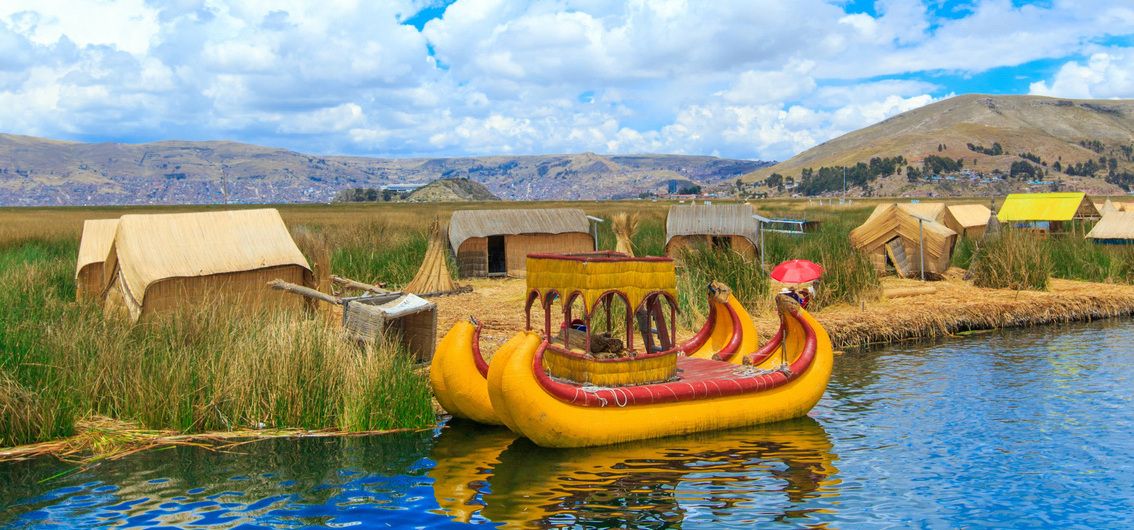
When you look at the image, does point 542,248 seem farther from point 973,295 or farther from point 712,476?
point 712,476

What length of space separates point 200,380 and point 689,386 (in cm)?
495

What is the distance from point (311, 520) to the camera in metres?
7.62

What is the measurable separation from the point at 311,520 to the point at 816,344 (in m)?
6.23

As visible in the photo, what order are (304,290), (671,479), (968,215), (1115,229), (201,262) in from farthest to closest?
(968,215) → (1115,229) → (201,262) → (304,290) → (671,479)

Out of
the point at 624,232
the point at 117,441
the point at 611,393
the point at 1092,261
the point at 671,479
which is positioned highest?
the point at 624,232

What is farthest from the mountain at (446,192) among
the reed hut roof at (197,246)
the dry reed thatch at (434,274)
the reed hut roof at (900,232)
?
the reed hut roof at (197,246)

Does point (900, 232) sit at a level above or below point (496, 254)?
above

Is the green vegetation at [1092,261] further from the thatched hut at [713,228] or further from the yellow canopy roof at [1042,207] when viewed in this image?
the thatched hut at [713,228]

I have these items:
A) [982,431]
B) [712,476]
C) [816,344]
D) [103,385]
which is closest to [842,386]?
[816,344]

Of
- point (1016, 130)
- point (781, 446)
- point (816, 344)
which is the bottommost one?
point (781, 446)

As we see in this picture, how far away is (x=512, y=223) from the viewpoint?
975 inches

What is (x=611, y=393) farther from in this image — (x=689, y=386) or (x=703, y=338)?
(x=703, y=338)

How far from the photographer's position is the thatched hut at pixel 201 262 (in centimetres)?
1339

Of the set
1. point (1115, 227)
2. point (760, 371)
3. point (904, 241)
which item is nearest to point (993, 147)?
point (1115, 227)
